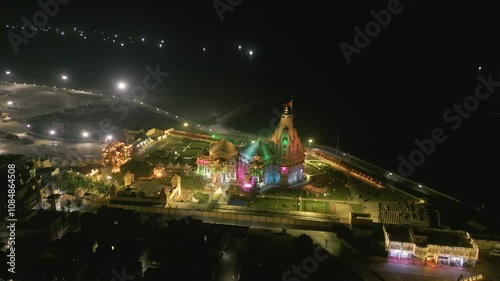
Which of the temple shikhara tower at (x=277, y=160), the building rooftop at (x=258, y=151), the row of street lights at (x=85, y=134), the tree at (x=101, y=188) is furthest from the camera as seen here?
the row of street lights at (x=85, y=134)

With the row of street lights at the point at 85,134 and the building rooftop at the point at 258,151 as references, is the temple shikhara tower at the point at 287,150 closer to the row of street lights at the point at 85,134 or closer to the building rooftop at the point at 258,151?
the building rooftop at the point at 258,151

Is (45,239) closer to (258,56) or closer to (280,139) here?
(280,139)

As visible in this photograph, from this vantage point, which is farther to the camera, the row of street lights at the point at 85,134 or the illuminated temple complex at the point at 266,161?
the row of street lights at the point at 85,134

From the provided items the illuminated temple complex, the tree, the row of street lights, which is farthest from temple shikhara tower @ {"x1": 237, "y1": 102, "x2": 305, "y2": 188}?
the row of street lights

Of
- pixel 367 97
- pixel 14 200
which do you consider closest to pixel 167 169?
pixel 14 200

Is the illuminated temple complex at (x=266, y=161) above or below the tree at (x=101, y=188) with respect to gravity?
above

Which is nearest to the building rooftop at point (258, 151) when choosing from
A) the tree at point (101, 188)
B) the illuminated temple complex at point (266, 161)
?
the illuminated temple complex at point (266, 161)

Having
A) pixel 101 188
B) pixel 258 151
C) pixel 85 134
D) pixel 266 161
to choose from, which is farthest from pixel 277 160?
pixel 85 134

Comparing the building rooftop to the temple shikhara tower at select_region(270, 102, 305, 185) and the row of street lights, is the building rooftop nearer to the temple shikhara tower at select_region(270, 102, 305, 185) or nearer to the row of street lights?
the temple shikhara tower at select_region(270, 102, 305, 185)

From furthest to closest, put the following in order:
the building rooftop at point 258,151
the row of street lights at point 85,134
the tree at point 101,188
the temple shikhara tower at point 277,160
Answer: the row of street lights at point 85,134 → the building rooftop at point 258,151 → the temple shikhara tower at point 277,160 → the tree at point 101,188
